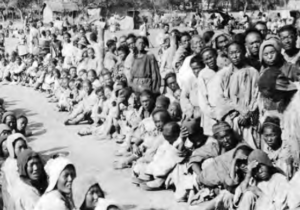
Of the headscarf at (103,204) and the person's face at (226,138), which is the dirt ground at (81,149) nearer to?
the person's face at (226,138)

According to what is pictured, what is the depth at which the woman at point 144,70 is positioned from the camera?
8.88 meters

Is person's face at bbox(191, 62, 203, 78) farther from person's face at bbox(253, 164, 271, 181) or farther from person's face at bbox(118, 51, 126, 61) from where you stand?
person's face at bbox(118, 51, 126, 61)

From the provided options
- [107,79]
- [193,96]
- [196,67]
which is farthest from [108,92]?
[196,67]

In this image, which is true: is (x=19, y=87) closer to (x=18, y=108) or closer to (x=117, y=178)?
(x=18, y=108)

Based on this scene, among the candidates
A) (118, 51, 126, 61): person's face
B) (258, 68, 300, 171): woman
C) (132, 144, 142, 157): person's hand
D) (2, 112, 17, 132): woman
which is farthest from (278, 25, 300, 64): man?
(118, 51, 126, 61): person's face

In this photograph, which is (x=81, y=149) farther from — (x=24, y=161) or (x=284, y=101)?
(x=284, y=101)

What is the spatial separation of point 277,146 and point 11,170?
275 cm

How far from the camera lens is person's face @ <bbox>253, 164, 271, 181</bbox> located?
489 cm

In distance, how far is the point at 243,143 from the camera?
5750 mm

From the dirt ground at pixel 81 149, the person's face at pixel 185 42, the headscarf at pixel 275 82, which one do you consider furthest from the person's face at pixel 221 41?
the headscarf at pixel 275 82

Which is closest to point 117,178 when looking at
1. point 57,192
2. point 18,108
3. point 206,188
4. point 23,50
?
point 206,188

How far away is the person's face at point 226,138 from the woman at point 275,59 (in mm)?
806

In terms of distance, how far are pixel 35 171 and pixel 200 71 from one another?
2768mm

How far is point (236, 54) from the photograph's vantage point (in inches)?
236
